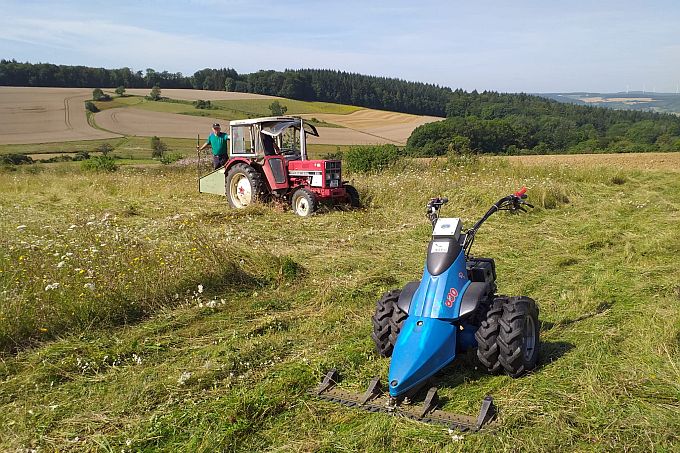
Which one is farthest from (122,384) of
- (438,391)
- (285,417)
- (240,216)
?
(240,216)

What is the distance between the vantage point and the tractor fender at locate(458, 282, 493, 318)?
381cm

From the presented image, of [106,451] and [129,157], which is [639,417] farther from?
[129,157]

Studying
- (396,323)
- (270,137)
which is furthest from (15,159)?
(396,323)

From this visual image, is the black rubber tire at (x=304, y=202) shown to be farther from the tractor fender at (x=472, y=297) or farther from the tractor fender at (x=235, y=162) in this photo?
the tractor fender at (x=472, y=297)

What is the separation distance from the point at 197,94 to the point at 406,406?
55.6m

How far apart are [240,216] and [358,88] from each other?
52.9 m

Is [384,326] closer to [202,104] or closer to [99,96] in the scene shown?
[202,104]

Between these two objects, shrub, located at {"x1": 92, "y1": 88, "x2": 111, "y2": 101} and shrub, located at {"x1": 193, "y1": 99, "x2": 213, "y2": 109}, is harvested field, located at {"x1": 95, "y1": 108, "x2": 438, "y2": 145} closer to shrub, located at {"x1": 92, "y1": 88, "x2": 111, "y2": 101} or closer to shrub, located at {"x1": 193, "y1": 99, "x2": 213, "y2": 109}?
shrub, located at {"x1": 92, "y1": 88, "x2": 111, "y2": 101}

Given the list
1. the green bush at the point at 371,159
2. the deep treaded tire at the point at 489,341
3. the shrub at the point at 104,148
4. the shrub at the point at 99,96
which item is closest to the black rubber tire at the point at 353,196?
the green bush at the point at 371,159

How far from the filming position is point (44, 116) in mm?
42000

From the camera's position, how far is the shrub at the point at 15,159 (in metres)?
26.4

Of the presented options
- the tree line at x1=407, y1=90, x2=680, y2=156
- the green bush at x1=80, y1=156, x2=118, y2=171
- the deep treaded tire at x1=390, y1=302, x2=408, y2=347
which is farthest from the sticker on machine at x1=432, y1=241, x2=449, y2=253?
the green bush at x1=80, y1=156, x2=118, y2=171

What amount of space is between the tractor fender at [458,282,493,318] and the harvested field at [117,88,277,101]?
50.5 metres

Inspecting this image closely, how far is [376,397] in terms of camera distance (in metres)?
3.59
